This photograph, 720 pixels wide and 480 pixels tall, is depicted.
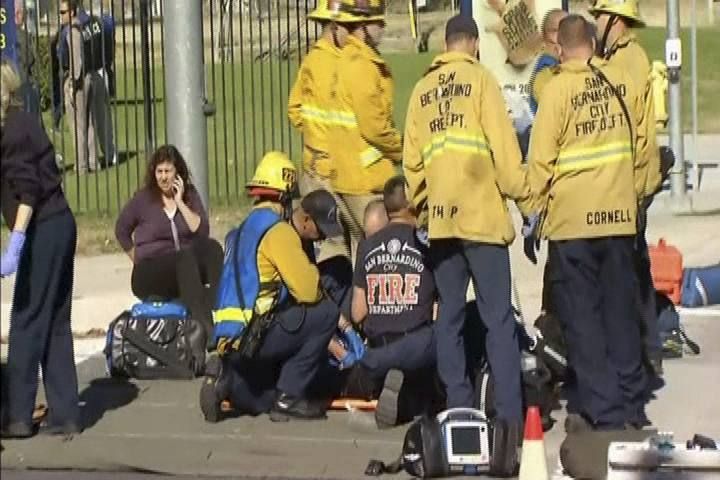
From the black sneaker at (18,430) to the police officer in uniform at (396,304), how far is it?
1590 mm

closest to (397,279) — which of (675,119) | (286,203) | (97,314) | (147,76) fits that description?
Result: (286,203)

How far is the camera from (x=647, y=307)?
28.4 ft

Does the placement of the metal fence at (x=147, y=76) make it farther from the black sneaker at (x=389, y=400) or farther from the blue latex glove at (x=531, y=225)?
the black sneaker at (x=389, y=400)

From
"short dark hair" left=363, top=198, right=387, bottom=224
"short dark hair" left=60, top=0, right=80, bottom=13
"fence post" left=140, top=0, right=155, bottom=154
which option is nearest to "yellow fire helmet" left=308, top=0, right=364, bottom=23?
"short dark hair" left=363, top=198, right=387, bottom=224

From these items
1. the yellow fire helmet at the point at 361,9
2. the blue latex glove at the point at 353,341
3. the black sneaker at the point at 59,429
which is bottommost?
the black sneaker at the point at 59,429

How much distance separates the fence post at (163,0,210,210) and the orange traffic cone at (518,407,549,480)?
13.3 feet

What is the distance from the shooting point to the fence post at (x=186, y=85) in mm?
10352

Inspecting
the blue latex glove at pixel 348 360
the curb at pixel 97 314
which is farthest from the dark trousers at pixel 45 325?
the curb at pixel 97 314

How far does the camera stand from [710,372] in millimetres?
9055

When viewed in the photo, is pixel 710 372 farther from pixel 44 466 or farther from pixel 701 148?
pixel 701 148

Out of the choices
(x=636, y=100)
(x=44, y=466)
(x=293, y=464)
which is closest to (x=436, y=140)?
(x=636, y=100)

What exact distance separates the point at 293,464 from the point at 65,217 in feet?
4.97

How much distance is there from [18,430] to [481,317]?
7.19 ft

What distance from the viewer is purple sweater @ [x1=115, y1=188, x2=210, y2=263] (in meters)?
9.51
